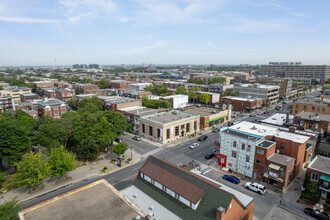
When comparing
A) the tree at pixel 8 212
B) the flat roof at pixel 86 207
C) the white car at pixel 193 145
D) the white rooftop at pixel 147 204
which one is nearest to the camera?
the tree at pixel 8 212

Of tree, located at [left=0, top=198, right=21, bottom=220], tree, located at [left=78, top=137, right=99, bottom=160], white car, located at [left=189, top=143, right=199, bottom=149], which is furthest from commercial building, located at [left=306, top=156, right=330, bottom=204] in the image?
tree, located at [left=0, top=198, right=21, bottom=220]

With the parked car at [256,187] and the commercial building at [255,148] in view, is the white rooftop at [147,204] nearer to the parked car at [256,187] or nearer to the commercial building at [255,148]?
the parked car at [256,187]

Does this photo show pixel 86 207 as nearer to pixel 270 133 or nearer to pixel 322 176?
pixel 322 176

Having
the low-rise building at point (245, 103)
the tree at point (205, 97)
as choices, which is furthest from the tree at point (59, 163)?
the tree at point (205, 97)

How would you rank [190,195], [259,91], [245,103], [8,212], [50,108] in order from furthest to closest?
1. [259,91]
2. [245,103]
3. [50,108]
4. [190,195]
5. [8,212]

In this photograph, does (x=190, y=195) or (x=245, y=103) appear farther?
(x=245, y=103)

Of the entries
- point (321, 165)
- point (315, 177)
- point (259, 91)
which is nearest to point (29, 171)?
point (315, 177)

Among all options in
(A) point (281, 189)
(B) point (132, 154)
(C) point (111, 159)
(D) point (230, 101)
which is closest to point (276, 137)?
(A) point (281, 189)
